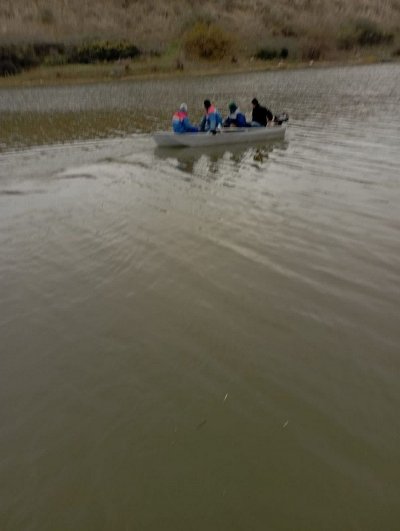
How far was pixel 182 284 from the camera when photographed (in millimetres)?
6367

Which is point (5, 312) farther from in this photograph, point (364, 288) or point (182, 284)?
point (364, 288)

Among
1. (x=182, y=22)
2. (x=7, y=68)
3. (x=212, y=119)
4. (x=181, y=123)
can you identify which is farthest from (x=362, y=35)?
(x=181, y=123)

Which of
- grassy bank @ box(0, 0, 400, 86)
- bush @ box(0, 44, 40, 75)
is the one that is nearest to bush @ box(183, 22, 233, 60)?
grassy bank @ box(0, 0, 400, 86)

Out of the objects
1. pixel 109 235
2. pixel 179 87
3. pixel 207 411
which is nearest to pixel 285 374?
pixel 207 411

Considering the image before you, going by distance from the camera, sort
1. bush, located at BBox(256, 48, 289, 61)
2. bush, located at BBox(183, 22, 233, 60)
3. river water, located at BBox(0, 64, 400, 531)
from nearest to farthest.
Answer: river water, located at BBox(0, 64, 400, 531), bush, located at BBox(183, 22, 233, 60), bush, located at BBox(256, 48, 289, 61)

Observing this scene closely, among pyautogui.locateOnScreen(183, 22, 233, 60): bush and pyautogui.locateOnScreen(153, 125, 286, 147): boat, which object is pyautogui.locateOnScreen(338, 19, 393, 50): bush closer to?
pyautogui.locateOnScreen(183, 22, 233, 60): bush

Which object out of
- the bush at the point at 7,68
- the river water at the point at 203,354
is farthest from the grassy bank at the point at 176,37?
the river water at the point at 203,354

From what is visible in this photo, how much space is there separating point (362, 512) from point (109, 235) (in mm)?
6155

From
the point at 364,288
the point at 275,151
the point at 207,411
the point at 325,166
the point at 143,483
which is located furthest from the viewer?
the point at 275,151

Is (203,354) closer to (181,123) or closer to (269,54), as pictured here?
(181,123)

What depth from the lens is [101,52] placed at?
49.6 metres

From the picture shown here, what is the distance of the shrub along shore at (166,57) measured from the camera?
43.3 meters

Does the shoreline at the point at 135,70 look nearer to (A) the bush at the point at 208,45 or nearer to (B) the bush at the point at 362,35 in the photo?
(A) the bush at the point at 208,45

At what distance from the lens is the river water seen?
3.41 m
